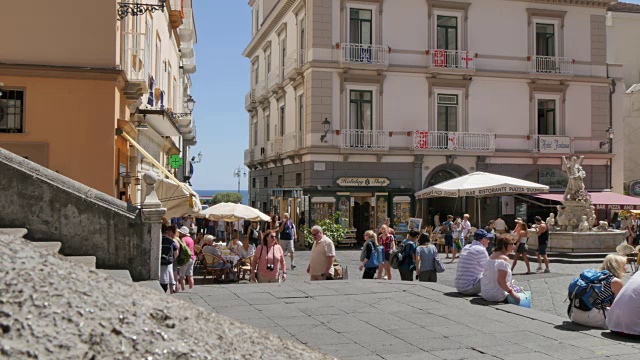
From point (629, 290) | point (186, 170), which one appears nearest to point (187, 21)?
point (186, 170)

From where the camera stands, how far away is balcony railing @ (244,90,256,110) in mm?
41375

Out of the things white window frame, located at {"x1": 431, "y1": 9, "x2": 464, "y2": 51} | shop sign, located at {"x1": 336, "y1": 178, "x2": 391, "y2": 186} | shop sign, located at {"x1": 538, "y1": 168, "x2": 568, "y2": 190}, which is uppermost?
white window frame, located at {"x1": 431, "y1": 9, "x2": 464, "y2": 51}

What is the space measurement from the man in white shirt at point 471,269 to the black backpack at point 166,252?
4394 millimetres

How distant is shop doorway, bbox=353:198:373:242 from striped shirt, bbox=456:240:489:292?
1925 centimetres

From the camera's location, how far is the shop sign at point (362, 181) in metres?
28.8

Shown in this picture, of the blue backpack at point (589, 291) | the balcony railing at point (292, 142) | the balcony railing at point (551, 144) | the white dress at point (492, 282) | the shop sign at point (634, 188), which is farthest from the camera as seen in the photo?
the shop sign at point (634, 188)

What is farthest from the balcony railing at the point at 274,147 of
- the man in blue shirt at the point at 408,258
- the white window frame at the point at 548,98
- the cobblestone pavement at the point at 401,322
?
the cobblestone pavement at the point at 401,322

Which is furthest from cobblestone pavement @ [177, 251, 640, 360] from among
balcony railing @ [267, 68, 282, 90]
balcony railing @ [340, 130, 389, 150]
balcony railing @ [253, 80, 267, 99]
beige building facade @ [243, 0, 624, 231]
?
balcony railing @ [253, 80, 267, 99]

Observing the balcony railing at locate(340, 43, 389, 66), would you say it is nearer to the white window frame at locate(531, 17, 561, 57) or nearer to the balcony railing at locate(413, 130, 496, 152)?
the balcony railing at locate(413, 130, 496, 152)

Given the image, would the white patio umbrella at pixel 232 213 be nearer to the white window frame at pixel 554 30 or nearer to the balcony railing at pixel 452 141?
the balcony railing at pixel 452 141

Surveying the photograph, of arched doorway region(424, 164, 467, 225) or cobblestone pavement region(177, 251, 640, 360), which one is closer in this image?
cobblestone pavement region(177, 251, 640, 360)

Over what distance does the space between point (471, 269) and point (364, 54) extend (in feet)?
65.7

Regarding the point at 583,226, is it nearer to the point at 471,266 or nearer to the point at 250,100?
the point at 471,266

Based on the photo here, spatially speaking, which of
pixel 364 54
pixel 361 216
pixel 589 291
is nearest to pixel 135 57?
pixel 589 291
